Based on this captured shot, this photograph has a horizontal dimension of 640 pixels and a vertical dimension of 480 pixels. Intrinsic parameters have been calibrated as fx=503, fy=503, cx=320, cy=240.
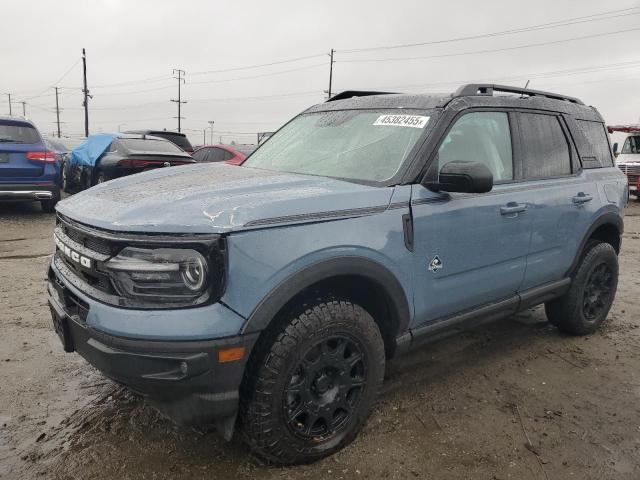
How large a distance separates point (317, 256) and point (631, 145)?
19.5 meters

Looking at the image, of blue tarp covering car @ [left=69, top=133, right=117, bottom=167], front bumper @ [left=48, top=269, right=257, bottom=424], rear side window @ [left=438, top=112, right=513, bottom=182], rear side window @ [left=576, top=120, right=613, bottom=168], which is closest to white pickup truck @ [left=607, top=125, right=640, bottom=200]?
rear side window @ [left=576, top=120, right=613, bottom=168]

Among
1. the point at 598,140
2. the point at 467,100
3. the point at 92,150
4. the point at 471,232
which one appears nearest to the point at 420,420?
the point at 471,232

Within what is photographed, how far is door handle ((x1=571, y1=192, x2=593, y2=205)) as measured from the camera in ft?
12.2

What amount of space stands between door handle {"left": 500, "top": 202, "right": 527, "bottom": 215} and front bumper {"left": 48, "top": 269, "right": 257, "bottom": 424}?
1.83m

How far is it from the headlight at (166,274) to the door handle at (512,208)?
6.43ft

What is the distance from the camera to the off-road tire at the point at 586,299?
404cm

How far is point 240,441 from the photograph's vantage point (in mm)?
2645

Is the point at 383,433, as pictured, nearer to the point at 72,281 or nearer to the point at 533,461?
the point at 533,461

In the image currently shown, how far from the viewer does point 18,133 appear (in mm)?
8188

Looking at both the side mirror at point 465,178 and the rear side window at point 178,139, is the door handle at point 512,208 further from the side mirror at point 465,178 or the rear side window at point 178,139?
the rear side window at point 178,139

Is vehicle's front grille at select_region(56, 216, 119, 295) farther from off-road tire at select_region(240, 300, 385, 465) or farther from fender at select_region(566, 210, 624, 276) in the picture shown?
fender at select_region(566, 210, 624, 276)

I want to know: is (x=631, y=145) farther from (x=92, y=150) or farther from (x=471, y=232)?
(x=471, y=232)

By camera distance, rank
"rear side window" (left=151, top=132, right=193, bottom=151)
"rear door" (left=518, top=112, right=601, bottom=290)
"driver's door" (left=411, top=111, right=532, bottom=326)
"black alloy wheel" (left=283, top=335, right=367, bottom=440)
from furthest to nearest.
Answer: "rear side window" (left=151, top=132, right=193, bottom=151), "rear door" (left=518, top=112, right=601, bottom=290), "driver's door" (left=411, top=111, right=532, bottom=326), "black alloy wheel" (left=283, top=335, right=367, bottom=440)

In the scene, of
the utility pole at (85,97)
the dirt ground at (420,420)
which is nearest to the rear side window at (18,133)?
the dirt ground at (420,420)
